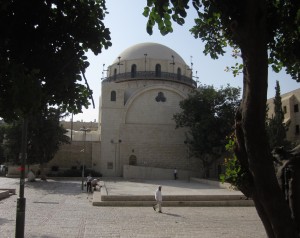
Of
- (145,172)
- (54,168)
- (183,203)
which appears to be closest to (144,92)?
(145,172)

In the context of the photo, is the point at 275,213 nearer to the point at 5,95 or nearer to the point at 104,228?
the point at 5,95

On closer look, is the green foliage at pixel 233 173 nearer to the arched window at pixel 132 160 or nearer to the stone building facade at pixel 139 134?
the stone building facade at pixel 139 134

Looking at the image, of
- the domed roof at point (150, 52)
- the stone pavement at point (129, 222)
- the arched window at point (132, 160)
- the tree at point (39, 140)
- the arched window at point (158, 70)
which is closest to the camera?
the stone pavement at point (129, 222)

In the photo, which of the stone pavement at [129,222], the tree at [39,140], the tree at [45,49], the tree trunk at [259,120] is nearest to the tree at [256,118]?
the tree trunk at [259,120]

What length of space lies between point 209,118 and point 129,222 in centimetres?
2194

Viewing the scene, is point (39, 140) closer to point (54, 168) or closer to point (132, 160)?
point (54, 168)

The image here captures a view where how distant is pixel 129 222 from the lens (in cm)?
1066

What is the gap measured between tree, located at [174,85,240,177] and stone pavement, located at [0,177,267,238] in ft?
56.2

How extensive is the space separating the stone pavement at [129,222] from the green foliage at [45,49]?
471cm

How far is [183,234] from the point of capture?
352 inches

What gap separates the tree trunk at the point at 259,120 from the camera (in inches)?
132

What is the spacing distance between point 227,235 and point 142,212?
15.3 ft

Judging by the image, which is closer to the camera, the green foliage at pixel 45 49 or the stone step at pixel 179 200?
the green foliage at pixel 45 49

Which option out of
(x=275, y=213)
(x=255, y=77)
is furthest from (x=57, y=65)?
(x=275, y=213)
